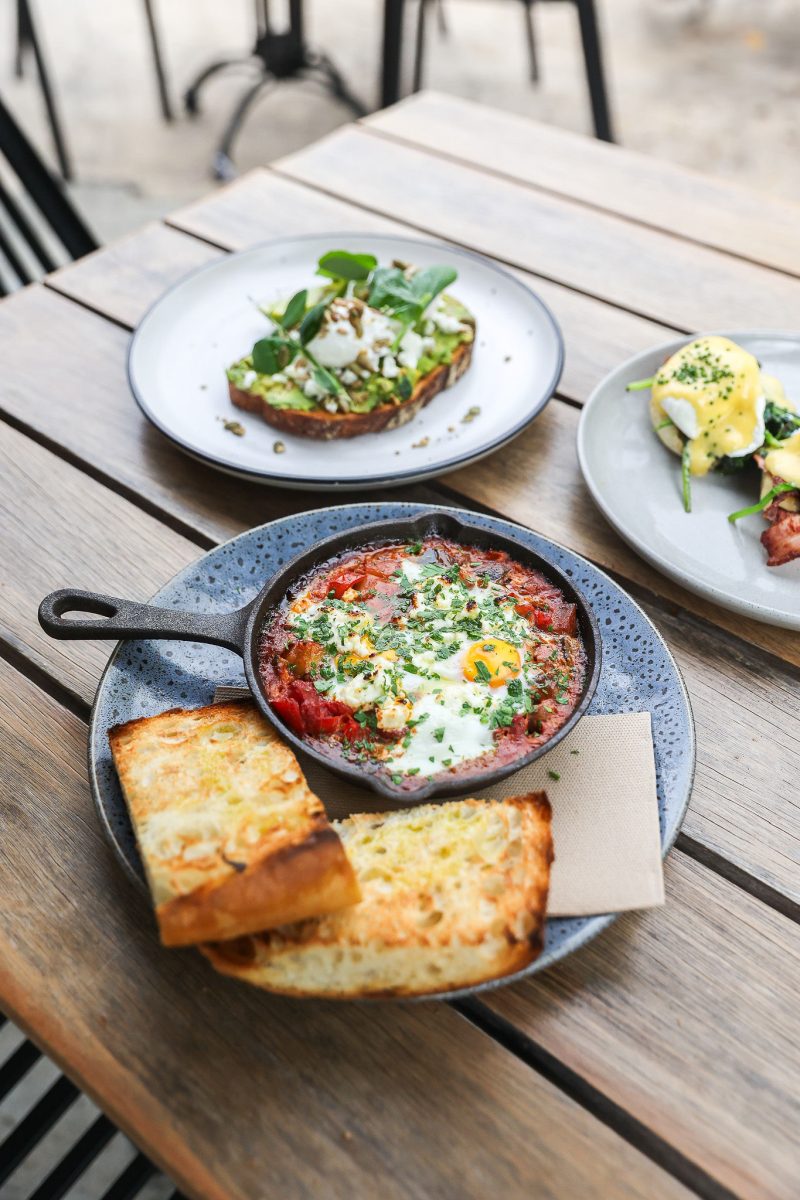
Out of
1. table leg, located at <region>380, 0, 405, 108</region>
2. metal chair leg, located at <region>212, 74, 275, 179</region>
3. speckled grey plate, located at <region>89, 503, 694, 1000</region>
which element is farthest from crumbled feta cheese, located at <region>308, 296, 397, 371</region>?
metal chair leg, located at <region>212, 74, 275, 179</region>

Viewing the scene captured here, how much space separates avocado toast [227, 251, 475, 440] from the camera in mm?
1796

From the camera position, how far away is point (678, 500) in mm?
1687

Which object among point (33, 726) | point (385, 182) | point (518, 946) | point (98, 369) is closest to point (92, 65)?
point (385, 182)

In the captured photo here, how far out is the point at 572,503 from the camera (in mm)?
1739

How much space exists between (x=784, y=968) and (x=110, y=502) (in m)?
1.28

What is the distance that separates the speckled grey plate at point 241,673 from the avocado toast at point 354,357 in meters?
0.31

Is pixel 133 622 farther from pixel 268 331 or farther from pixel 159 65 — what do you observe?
pixel 159 65

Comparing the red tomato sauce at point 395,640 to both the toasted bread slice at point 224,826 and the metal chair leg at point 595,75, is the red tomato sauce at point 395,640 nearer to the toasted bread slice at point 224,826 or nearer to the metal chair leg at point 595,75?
the toasted bread slice at point 224,826

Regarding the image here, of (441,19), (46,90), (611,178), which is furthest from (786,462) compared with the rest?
(441,19)

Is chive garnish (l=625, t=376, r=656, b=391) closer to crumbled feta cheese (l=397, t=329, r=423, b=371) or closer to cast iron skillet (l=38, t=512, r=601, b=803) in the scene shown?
crumbled feta cheese (l=397, t=329, r=423, b=371)

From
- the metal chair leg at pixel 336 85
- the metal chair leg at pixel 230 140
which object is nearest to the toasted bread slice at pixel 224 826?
the metal chair leg at pixel 230 140

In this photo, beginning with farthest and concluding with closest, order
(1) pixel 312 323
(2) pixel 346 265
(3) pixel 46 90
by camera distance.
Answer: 1. (3) pixel 46 90
2. (2) pixel 346 265
3. (1) pixel 312 323

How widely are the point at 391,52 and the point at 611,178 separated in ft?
5.52

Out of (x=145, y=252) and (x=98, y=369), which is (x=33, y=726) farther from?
(x=145, y=252)
